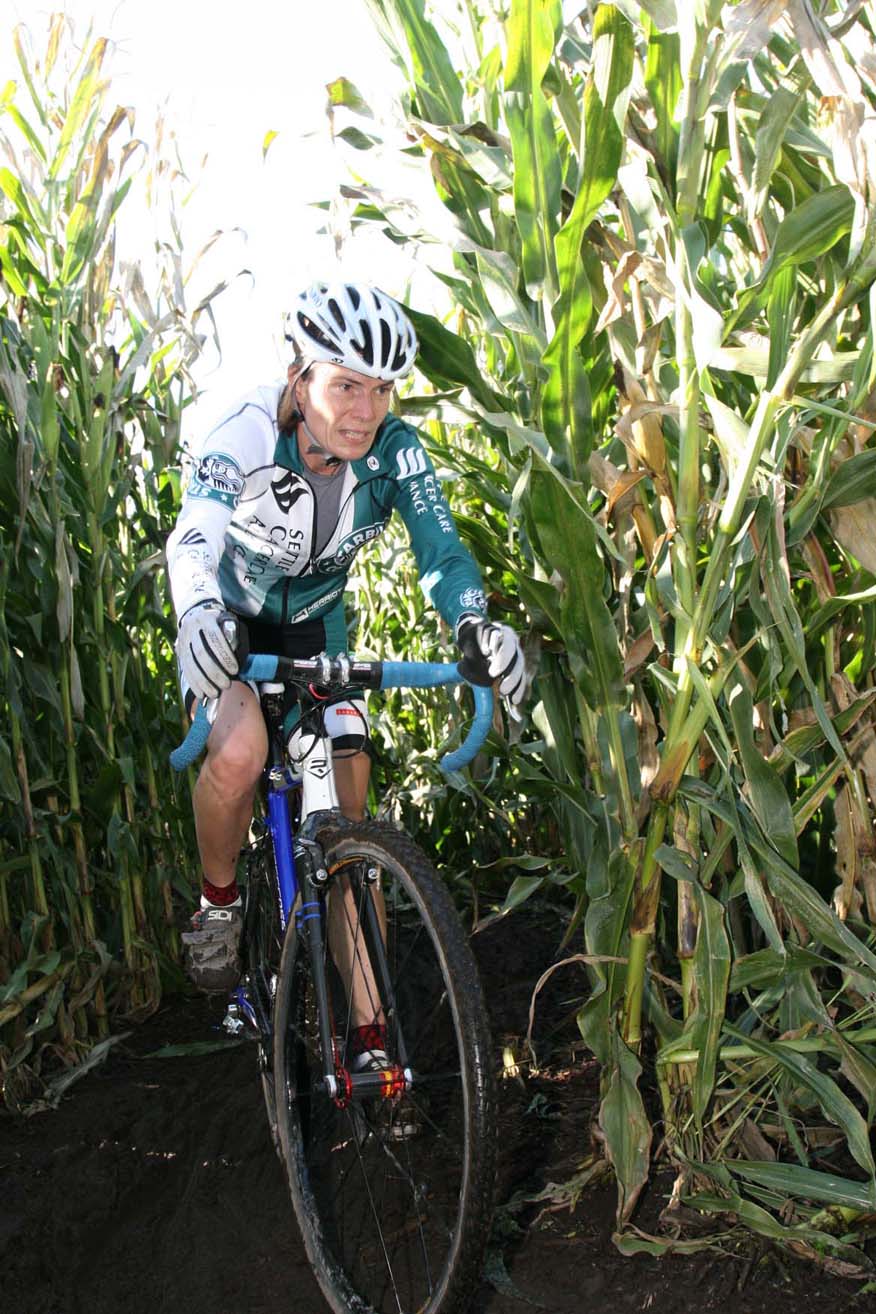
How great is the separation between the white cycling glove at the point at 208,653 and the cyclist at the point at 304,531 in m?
0.12

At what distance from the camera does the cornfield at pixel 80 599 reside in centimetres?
333

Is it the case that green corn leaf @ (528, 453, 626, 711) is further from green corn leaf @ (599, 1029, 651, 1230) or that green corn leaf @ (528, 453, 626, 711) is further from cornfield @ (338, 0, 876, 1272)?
green corn leaf @ (599, 1029, 651, 1230)

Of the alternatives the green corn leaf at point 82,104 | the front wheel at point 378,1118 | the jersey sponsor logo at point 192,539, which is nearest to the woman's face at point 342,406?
the jersey sponsor logo at point 192,539

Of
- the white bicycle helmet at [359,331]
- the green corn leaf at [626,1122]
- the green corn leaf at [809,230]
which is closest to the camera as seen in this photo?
the green corn leaf at [809,230]

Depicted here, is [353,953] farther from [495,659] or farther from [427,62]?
[427,62]

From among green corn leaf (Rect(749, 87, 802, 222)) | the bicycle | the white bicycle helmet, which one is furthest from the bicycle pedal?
green corn leaf (Rect(749, 87, 802, 222))

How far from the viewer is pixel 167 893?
3.84 metres

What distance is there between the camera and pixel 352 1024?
2.37m

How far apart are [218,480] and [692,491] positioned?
991 mm

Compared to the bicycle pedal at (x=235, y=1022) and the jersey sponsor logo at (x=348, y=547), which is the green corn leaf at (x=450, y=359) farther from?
the bicycle pedal at (x=235, y=1022)

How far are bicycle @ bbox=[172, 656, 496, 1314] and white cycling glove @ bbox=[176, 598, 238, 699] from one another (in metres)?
0.09

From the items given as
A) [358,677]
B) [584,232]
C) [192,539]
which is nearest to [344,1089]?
[358,677]

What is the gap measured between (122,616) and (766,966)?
2302mm

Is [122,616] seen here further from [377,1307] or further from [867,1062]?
[867,1062]
